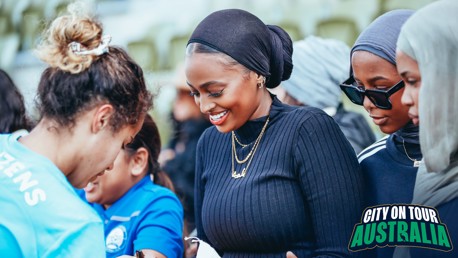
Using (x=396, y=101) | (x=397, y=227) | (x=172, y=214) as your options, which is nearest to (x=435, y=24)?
(x=396, y=101)

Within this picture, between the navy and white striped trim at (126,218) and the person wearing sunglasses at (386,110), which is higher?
the person wearing sunglasses at (386,110)

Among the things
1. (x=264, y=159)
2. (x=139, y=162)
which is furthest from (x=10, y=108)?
(x=264, y=159)

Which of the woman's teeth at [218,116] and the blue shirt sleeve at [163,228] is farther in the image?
the blue shirt sleeve at [163,228]

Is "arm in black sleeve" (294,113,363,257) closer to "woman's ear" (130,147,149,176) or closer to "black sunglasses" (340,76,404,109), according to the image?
"black sunglasses" (340,76,404,109)

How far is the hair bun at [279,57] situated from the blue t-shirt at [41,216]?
79 centimetres

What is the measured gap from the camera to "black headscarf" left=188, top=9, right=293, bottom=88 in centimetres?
265

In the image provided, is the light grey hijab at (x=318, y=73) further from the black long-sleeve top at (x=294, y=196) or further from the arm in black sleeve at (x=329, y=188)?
the arm in black sleeve at (x=329, y=188)

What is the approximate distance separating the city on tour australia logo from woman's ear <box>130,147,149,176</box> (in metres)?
1.23

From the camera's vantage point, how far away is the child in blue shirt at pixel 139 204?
3191 mm

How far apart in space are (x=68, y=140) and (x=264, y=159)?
0.63 m

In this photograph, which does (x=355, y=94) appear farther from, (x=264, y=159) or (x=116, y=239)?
(x=116, y=239)

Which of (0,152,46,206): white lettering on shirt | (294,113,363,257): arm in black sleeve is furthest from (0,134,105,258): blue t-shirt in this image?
(294,113,363,257): arm in black sleeve

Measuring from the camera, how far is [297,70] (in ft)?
12.2

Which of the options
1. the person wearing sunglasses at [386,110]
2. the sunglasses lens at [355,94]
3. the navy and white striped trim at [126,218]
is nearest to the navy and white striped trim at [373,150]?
the person wearing sunglasses at [386,110]
